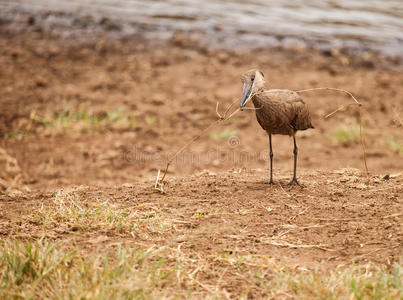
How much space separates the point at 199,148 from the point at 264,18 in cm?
665

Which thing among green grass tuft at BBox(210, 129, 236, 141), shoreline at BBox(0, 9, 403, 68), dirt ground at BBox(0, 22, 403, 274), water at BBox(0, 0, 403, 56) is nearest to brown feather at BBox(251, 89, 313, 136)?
dirt ground at BBox(0, 22, 403, 274)

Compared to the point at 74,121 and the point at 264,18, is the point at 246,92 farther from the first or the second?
the point at 264,18

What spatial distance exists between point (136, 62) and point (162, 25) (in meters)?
2.58

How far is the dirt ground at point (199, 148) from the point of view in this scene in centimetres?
354

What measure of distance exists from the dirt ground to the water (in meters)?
0.93

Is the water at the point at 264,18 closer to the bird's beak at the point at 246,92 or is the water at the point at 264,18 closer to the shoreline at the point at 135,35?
the shoreline at the point at 135,35

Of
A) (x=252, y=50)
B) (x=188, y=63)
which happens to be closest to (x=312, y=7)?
(x=252, y=50)

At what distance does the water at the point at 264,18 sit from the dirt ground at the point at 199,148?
93cm

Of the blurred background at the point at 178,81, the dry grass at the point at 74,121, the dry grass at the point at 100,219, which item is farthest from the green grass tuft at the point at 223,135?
the dry grass at the point at 100,219

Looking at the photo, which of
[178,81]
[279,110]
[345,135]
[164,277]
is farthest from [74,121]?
[164,277]

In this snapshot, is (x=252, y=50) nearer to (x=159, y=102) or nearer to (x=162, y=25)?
(x=162, y=25)

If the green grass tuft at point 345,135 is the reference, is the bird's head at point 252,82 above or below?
above

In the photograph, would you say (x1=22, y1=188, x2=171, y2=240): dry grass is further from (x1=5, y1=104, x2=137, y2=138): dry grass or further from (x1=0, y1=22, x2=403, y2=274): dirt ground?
(x1=5, y1=104, x2=137, y2=138): dry grass

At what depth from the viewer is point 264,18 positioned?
12.6 meters
